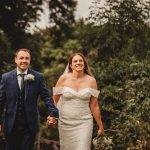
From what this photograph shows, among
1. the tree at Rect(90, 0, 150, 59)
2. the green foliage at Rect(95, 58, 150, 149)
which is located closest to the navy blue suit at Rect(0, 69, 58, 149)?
the green foliage at Rect(95, 58, 150, 149)

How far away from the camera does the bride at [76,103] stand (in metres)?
8.18

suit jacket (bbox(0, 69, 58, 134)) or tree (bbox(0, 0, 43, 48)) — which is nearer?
suit jacket (bbox(0, 69, 58, 134))

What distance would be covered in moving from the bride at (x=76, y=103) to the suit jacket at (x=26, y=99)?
116 cm

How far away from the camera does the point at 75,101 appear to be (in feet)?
27.1

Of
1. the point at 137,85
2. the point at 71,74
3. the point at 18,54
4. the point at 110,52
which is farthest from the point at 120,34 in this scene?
the point at 18,54

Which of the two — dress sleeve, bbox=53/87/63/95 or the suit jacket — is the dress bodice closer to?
dress sleeve, bbox=53/87/63/95

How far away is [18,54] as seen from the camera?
704 cm

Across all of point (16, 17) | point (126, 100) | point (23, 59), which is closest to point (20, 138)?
point (23, 59)

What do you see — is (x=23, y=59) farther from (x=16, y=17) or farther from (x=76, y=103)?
(x=16, y=17)

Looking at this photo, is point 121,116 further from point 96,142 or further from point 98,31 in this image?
point 98,31

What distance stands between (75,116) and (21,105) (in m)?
1.54

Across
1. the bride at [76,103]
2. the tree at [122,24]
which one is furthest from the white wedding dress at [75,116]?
the tree at [122,24]

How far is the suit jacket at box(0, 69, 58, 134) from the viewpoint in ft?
22.9

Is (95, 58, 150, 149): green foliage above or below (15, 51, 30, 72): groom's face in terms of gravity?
below
